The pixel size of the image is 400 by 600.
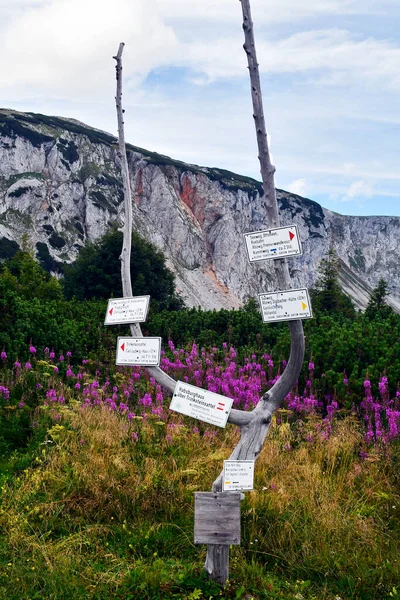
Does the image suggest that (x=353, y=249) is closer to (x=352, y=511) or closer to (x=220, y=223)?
(x=220, y=223)

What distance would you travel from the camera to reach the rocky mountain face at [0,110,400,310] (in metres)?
73.9

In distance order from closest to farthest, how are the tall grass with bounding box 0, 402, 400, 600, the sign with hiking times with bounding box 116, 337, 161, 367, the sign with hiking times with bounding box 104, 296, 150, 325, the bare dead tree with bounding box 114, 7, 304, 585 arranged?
the tall grass with bounding box 0, 402, 400, 600 → the bare dead tree with bounding box 114, 7, 304, 585 → the sign with hiking times with bounding box 116, 337, 161, 367 → the sign with hiking times with bounding box 104, 296, 150, 325

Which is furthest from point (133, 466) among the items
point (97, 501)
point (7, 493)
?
point (7, 493)

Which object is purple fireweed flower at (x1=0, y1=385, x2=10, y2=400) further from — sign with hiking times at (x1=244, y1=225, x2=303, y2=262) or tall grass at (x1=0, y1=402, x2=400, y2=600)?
sign with hiking times at (x1=244, y1=225, x2=303, y2=262)

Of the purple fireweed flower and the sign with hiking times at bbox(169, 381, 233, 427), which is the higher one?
the sign with hiking times at bbox(169, 381, 233, 427)

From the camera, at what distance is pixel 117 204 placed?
86062 millimetres

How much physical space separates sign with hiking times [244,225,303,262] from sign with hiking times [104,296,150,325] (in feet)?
3.47

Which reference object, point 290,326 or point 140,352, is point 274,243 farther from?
point 140,352

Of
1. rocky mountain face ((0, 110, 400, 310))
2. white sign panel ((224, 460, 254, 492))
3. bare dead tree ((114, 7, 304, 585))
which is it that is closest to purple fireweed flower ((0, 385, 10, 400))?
bare dead tree ((114, 7, 304, 585))

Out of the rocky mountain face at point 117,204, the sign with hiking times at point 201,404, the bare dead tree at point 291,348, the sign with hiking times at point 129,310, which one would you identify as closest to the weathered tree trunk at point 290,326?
the bare dead tree at point 291,348

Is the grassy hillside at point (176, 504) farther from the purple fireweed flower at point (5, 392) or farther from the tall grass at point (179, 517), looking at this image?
the purple fireweed flower at point (5, 392)

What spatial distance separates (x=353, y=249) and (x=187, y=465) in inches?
6237

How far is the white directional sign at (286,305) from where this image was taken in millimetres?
4133

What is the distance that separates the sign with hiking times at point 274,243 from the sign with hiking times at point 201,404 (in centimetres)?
116
